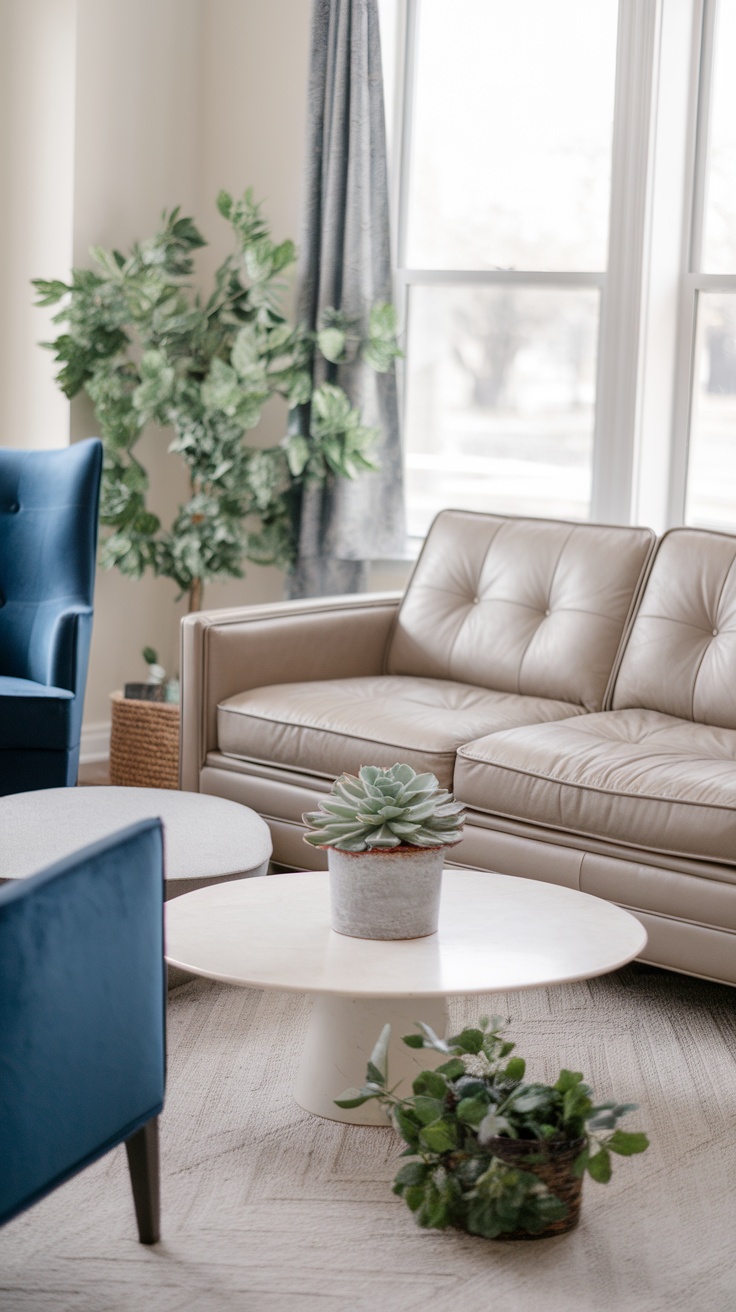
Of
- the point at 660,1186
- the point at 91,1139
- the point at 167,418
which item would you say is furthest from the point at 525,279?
the point at 91,1139

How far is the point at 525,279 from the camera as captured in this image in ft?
13.6

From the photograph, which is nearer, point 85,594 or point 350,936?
point 350,936

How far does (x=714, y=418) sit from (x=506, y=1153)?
2618 millimetres

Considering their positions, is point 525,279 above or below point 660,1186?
above

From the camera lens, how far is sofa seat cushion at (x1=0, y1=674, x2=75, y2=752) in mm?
3330

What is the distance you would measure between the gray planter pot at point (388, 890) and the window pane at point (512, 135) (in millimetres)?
2505

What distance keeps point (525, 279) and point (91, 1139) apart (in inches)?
124

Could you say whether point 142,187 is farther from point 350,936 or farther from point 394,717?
point 350,936

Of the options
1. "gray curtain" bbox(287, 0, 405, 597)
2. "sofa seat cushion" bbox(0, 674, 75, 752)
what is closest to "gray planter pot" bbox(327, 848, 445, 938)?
"sofa seat cushion" bbox(0, 674, 75, 752)

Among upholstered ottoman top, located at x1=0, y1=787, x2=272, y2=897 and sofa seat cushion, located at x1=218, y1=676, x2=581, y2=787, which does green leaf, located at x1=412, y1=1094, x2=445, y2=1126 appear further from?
sofa seat cushion, located at x1=218, y1=676, x2=581, y2=787

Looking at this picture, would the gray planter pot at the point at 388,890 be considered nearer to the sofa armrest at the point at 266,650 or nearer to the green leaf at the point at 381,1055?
the green leaf at the point at 381,1055

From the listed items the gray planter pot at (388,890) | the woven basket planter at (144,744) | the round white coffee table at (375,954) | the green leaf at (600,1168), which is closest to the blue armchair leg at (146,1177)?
the round white coffee table at (375,954)

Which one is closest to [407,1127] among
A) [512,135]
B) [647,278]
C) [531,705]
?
[531,705]

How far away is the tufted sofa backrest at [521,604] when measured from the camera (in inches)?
132
